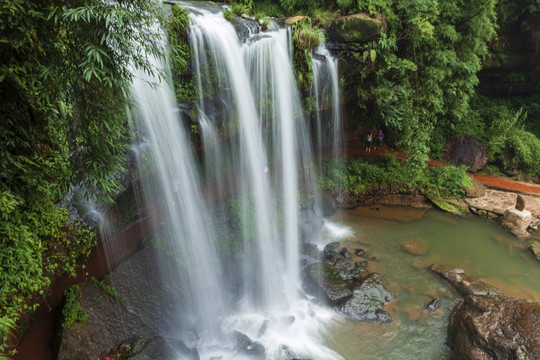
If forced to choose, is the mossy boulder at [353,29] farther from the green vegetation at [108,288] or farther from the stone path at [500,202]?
Result: the green vegetation at [108,288]

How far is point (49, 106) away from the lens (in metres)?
4.59

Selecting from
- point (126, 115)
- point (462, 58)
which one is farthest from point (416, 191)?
point (126, 115)

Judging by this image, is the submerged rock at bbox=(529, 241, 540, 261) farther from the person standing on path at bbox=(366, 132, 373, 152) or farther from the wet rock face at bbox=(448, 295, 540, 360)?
the person standing on path at bbox=(366, 132, 373, 152)

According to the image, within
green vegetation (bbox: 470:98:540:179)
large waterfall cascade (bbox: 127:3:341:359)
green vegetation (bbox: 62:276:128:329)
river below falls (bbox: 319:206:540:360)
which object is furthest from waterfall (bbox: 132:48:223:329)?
green vegetation (bbox: 470:98:540:179)

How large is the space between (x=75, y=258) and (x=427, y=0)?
48.9 ft

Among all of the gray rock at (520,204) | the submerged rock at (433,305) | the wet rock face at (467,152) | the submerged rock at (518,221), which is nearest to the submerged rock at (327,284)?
the submerged rock at (433,305)

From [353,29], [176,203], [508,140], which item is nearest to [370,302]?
[176,203]

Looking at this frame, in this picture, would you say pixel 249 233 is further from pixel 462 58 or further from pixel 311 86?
pixel 462 58

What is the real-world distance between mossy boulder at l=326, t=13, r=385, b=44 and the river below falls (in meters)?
7.38

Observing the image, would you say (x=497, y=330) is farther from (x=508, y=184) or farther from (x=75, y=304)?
(x=508, y=184)

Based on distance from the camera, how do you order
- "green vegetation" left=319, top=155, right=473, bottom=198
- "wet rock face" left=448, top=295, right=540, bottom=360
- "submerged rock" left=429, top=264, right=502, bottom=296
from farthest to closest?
"green vegetation" left=319, top=155, right=473, bottom=198 → "submerged rock" left=429, top=264, right=502, bottom=296 → "wet rock face" left=448, top=295, right=540, bottom=360

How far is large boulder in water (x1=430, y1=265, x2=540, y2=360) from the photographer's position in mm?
6159

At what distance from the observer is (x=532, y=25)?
1472 centimetres

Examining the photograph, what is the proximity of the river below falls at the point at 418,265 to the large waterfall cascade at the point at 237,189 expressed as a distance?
128 centimetres
